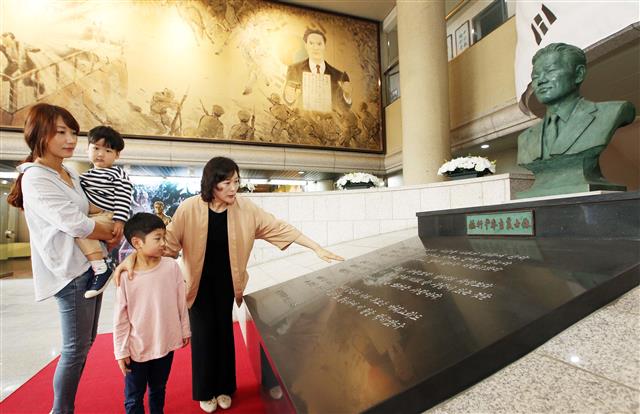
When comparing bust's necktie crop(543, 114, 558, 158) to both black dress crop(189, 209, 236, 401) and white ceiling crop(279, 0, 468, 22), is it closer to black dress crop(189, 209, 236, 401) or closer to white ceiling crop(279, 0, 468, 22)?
black dress crop(189, 209, 236, 401)

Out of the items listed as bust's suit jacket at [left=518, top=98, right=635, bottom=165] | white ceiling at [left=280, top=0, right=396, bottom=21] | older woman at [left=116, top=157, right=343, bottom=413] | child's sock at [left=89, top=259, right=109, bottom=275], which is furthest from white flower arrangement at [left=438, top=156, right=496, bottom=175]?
white ceiling at [left=280, top=0, right=396, bottom=21]

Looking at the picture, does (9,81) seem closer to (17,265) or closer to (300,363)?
(17,265)

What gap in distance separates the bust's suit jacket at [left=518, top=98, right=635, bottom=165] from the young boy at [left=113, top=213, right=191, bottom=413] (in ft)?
9.77

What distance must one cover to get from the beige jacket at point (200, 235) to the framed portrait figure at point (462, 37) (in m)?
7.35

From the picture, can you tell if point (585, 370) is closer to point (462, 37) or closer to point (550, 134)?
point (550, 134)

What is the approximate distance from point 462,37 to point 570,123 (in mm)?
5918

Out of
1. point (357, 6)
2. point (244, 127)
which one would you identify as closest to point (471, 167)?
point (244, 127)

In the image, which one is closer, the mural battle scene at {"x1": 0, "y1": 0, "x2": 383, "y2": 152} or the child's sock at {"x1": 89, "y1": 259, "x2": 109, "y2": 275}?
the child's sock at {"x1": 89, "y1": 259, "x2": 109, "y2": 275}

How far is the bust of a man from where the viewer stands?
2.40 m

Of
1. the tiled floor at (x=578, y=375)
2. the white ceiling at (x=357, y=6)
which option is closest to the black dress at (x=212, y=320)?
the tiled floor at (x=578, y=375)

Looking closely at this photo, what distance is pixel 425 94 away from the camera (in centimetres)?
631

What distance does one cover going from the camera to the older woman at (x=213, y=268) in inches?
73.6

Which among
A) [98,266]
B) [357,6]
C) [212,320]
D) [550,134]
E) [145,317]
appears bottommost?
[212,320]

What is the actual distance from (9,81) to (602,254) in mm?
9623
